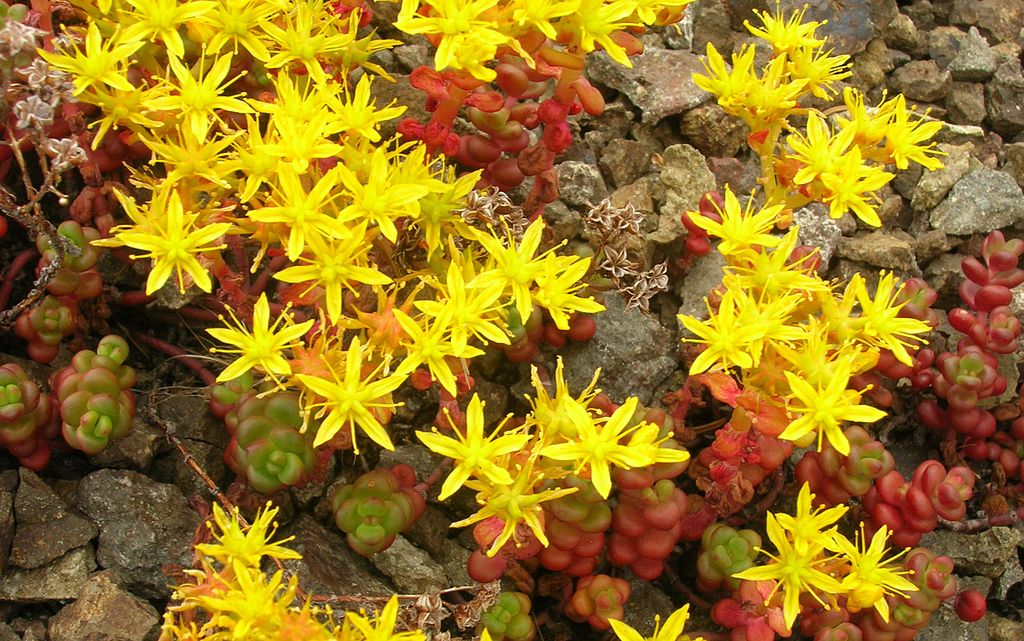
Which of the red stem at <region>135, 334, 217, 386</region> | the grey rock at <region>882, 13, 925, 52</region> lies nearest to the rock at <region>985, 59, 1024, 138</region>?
the grey rock at <region>882, 13, 925, 52</region>

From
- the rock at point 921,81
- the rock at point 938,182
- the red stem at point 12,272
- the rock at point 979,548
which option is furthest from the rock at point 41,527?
the rock at point 921,81

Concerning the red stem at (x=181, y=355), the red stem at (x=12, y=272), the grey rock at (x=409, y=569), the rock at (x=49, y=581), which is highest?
the red stem at (x=12, y=272)

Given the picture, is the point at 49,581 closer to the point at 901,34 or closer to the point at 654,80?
the point at 654,80

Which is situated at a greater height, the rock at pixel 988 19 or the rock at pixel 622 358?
the rock at pixel 988 19

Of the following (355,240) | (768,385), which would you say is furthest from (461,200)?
(768,385)

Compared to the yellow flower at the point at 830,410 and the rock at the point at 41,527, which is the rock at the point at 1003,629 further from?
the rock at the point at 41,527

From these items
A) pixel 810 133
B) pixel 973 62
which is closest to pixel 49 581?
pixel 810 133
